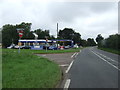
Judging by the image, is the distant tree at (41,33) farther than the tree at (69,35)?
No

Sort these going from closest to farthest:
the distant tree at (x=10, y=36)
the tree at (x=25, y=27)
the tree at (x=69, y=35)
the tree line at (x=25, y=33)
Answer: the distant tree at (x=10, y=36) → the tree line at (x=25, y=33) → the tree at (x=25, y=27) → the tree at (x=69, y=35)

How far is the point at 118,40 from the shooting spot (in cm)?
4925

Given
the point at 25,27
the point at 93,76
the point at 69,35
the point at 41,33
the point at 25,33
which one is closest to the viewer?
the point at 93,76

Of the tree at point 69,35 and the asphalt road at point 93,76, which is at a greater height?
the tree at point 69,35

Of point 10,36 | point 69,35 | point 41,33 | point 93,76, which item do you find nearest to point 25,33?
point 10,36

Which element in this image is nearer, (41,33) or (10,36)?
(10,36)

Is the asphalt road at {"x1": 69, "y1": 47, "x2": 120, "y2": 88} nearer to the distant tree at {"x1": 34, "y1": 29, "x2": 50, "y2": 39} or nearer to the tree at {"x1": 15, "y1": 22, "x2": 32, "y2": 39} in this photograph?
the tree at {"x1": 15, "y1": 22, "x2": 32, "y2": 39}

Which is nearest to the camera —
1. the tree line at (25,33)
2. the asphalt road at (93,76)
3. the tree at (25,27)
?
the asphalt road at (93,76)

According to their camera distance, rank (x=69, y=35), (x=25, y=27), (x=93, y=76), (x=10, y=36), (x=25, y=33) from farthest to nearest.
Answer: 1. (x=69, y=35)
2. (x=25, y=27)
3. (x=25, y=33)
4. (x=10, y=36)
5. (x=93, y=76)

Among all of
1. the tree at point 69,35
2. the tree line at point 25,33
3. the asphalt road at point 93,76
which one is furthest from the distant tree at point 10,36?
the asphalt road at point 93,76

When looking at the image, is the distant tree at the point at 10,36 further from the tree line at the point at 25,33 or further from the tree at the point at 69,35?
the tree at the point at 69,35

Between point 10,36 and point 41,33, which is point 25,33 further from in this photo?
point 41,33

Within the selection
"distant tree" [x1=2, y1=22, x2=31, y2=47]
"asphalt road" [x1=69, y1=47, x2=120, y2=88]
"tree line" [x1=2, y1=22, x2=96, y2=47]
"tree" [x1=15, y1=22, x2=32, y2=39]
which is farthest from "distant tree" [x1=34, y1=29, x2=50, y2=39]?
"asphalt road" [x1=69, y1=47, x2=120, y2=88]

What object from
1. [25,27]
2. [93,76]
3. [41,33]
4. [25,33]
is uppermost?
[25,27]
